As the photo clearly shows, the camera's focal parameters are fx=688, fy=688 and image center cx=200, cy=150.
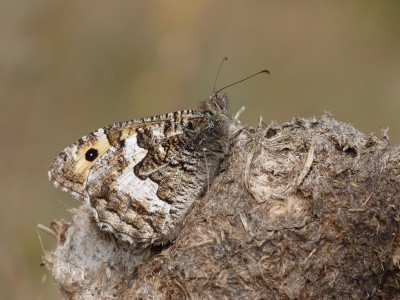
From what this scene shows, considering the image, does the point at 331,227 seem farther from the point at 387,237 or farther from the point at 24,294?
the point at 24,294

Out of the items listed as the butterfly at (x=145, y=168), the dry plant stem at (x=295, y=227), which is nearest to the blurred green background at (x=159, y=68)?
the butterfly at (x=145, y=168)

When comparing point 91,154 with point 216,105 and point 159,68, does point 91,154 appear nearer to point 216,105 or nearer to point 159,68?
point 216,105

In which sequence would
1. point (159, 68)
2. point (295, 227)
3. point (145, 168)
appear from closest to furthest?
point (295, 227)
point (145, 168)
point (159, 68)

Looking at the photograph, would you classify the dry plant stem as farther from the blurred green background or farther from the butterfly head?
the blurred green background

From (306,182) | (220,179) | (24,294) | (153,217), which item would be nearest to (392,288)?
(306,182)

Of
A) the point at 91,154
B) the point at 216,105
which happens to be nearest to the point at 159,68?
the point at 216,105
